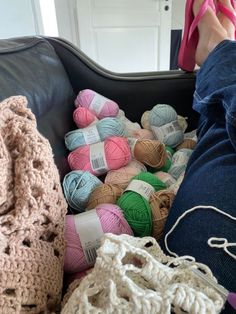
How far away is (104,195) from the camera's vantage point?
56cm

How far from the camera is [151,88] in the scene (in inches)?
34.8

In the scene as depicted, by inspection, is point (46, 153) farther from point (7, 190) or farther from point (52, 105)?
point (52, 105)

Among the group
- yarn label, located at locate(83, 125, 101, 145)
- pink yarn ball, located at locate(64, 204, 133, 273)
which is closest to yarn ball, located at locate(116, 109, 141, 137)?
yarn label, located at locate(83, 125, 101, 145)

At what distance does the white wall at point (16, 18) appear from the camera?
5.16 feet

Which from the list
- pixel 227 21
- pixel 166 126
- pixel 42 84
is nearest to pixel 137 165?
pixel 166 126

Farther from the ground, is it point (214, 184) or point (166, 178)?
point (214, 184)

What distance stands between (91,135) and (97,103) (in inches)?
4.7

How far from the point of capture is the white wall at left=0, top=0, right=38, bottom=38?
1571 mm

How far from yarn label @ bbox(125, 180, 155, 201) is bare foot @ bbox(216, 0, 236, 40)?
713mm

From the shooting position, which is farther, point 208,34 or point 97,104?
point 208,34

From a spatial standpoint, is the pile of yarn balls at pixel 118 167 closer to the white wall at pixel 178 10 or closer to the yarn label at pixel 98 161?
the yarn label at pixel 98 161

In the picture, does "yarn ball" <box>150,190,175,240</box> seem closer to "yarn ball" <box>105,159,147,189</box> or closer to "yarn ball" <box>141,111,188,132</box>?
"yarn ball" <box>105,159,147,189</box>

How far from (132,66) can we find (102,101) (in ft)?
4.51

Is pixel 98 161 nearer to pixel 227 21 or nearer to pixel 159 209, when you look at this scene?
pixel 159 209
